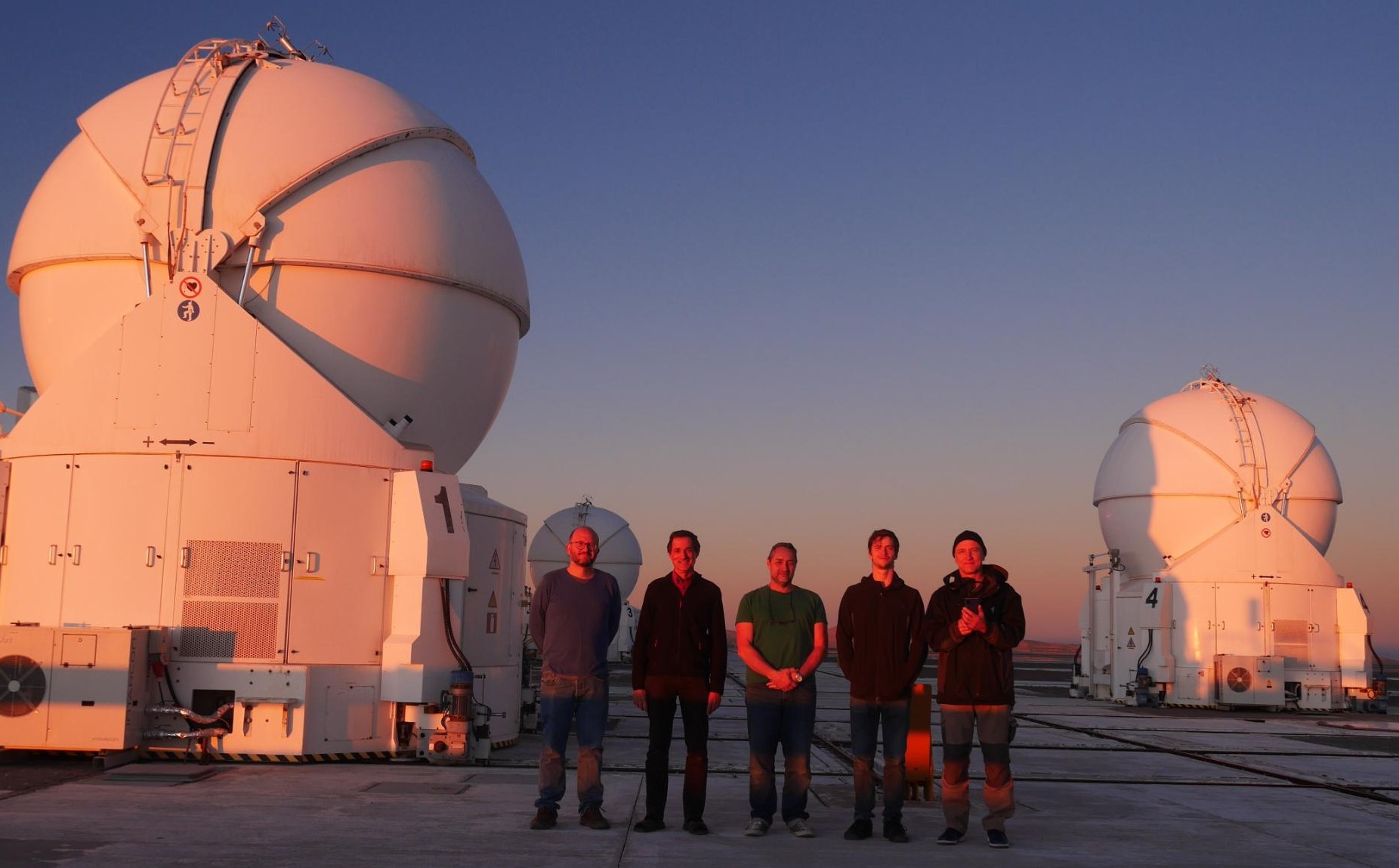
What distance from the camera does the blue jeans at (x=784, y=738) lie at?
7328 mm

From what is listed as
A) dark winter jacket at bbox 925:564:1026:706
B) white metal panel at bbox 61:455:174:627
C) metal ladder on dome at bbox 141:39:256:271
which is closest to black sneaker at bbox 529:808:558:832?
dark winter jacket at bbox 925:564:1026:706

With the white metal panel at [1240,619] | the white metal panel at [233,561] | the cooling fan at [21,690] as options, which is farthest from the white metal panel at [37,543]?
the white metal panel at [1240,619]

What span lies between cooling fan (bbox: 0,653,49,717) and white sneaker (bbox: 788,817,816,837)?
6.15 meters

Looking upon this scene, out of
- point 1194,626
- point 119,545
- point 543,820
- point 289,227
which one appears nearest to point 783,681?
point 543,820

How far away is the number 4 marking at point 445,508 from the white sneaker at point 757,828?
484 cm

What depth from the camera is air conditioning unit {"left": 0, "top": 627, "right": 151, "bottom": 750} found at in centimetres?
962

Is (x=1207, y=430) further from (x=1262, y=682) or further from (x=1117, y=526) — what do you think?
(x=1262, y=682)

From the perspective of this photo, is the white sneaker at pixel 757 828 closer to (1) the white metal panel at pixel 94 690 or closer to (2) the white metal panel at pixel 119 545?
(1) the white metal panel at pixel 94 690

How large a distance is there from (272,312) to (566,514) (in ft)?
93.7

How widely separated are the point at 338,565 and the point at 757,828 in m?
5.07

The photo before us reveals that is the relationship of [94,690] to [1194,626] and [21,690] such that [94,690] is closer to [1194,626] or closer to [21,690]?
[21,690]

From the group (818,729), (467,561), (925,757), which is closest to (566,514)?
(818,729)

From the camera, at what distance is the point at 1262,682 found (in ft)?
73.0

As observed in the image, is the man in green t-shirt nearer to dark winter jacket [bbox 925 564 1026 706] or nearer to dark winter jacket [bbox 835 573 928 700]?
dark winter jacket [bbox 835 573 928 700]
